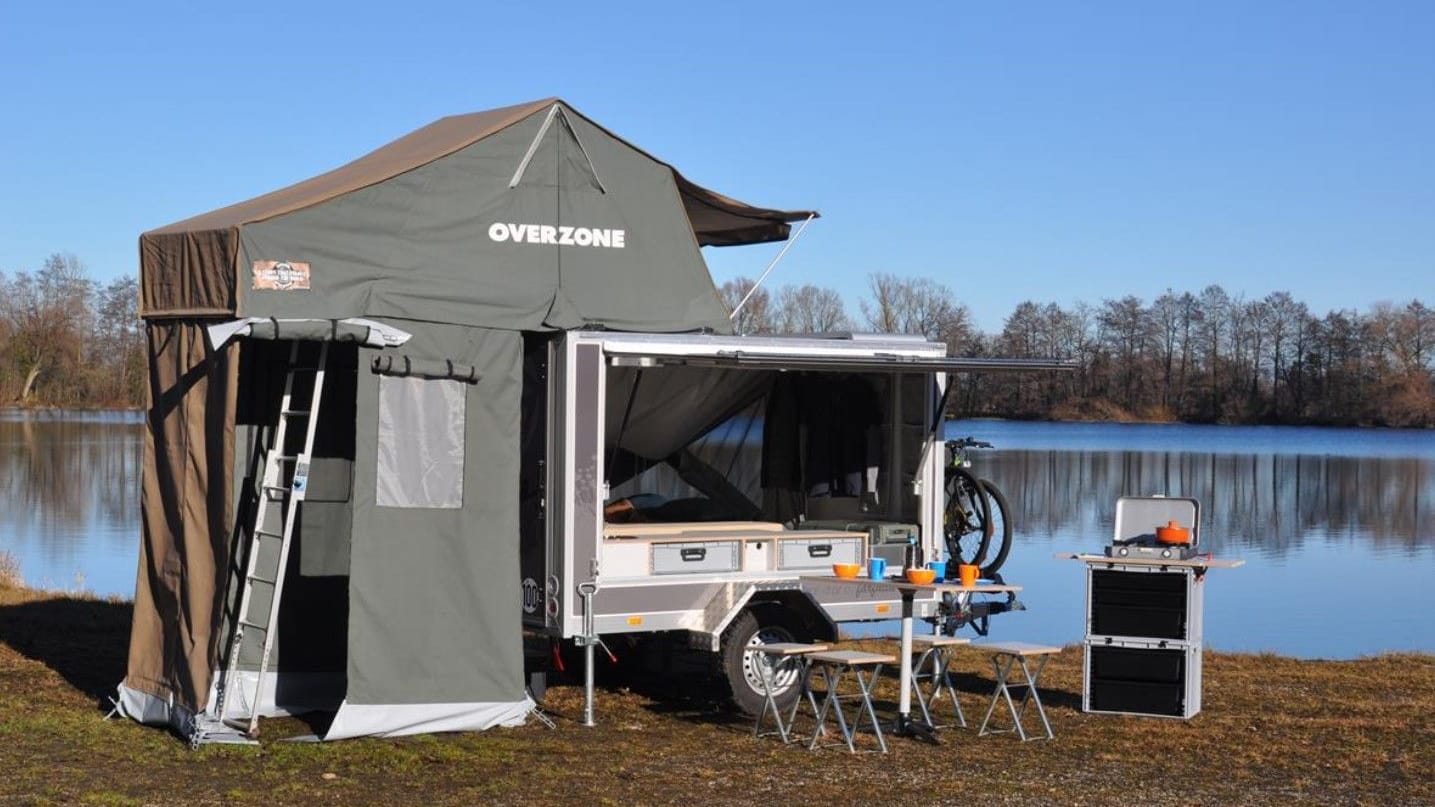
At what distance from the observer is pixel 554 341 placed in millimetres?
9945

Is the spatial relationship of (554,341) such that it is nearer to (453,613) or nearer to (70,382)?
(453,613)

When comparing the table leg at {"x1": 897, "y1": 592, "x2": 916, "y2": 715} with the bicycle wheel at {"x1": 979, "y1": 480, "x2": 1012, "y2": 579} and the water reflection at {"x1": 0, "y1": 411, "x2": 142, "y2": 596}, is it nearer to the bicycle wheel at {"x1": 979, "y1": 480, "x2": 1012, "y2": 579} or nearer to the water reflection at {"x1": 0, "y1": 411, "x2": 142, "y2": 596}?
the bicycle wheel at {"x1": 979, "y1": 480, "x2": 1012, "y2": 579}

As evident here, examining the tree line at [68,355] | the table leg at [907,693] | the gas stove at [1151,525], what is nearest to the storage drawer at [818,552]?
the table leg at [907,693]

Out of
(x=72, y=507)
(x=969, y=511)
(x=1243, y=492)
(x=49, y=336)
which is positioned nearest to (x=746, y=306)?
(x=969, y=511)

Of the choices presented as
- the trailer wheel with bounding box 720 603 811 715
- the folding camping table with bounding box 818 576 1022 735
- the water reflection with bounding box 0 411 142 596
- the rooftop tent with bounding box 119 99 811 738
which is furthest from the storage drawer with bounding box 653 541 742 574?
the water reflection with bounding box 0 411 142 596

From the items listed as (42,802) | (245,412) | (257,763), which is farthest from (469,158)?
(42,802)

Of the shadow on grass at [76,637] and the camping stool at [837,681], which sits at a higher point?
the camping stool at [837,681]

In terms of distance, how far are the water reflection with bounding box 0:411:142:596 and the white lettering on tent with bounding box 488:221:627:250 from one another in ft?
35.9

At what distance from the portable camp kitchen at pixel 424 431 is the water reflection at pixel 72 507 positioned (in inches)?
392

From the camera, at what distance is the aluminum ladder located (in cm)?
916

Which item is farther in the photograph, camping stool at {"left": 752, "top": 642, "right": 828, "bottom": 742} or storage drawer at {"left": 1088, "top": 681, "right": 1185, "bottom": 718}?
storage drawer at {"left": 1088, "top": 681, "right": 1185, "bottom": 718}

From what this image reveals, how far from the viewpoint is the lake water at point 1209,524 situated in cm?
1950

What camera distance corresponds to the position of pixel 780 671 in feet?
33.8

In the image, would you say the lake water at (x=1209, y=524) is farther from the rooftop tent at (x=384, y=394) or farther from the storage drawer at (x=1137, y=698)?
the rooftop tent at (x=384, y=394)
